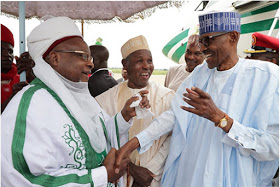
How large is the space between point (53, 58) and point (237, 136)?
149 centimetres

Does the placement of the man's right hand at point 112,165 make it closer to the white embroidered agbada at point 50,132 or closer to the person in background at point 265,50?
the white embroidered agbada at point 50,132

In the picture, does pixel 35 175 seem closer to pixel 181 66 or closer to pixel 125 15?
pixel 125 15

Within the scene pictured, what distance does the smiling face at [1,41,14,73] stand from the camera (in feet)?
9.81

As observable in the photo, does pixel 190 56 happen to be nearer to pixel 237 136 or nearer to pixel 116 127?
pixel 116 127

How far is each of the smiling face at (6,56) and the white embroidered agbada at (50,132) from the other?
1.26 metres

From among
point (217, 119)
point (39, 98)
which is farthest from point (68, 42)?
point (217, 119)

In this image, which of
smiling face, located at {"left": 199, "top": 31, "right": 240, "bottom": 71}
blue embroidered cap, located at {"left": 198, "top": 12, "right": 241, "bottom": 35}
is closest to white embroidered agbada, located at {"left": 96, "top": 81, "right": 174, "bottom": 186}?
smiling face, located at {"left": 199, "top": 31, "right": 240, "bottom": 71}

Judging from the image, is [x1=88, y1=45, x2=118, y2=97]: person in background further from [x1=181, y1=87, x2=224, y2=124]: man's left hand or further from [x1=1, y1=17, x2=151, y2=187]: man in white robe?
[x1=181, y1=87, x2=224, y2=124]: man's left hand

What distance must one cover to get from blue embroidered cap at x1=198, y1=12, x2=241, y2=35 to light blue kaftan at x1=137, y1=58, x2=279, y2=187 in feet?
1.09

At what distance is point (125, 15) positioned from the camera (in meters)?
3.52

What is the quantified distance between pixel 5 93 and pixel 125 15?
178 cm

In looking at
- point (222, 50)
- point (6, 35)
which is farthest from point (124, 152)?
point (6, 35)

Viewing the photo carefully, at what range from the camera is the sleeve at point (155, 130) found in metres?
2.49

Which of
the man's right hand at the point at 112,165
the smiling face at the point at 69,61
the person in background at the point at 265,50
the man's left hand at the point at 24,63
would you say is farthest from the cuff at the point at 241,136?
the man's left hand at the point at 24,63
